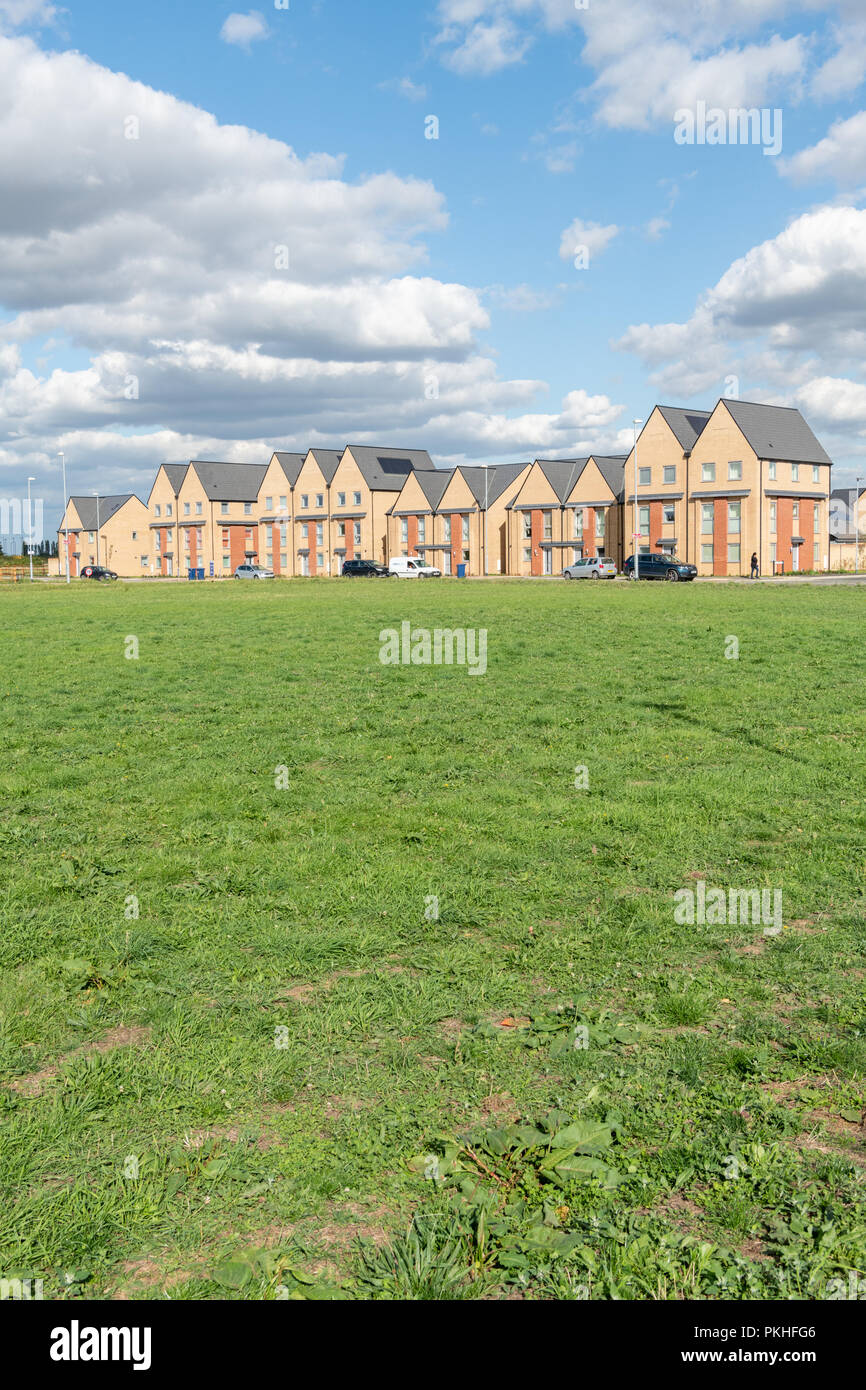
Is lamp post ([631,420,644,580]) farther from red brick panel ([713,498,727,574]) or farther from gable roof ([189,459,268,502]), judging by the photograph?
gable roof ([189,459,268,502])

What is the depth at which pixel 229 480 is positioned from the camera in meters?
125

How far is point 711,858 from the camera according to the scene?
8.01 meters

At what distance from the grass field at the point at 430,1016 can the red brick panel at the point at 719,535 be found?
233ft

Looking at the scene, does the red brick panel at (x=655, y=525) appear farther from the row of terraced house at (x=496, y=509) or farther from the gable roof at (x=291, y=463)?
the gable roof at (x=291, y=463)

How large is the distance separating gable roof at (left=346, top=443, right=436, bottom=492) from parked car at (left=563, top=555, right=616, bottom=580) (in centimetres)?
3560

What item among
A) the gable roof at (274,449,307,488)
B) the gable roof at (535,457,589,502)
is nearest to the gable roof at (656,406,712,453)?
the gable roof at (535,457,589,502)

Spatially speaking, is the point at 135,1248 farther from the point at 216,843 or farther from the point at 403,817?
the point at 403,817

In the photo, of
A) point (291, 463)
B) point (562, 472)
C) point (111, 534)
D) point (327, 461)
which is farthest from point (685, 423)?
point (111, 534)

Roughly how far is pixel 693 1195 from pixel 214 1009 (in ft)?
9.02

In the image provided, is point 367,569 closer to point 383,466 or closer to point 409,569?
point 409,569

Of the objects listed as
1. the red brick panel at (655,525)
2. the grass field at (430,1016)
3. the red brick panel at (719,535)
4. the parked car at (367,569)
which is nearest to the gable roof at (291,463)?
the parked car at (367,569)

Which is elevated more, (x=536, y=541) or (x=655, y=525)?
(x=655, y=525)

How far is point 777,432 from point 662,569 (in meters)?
22.6
